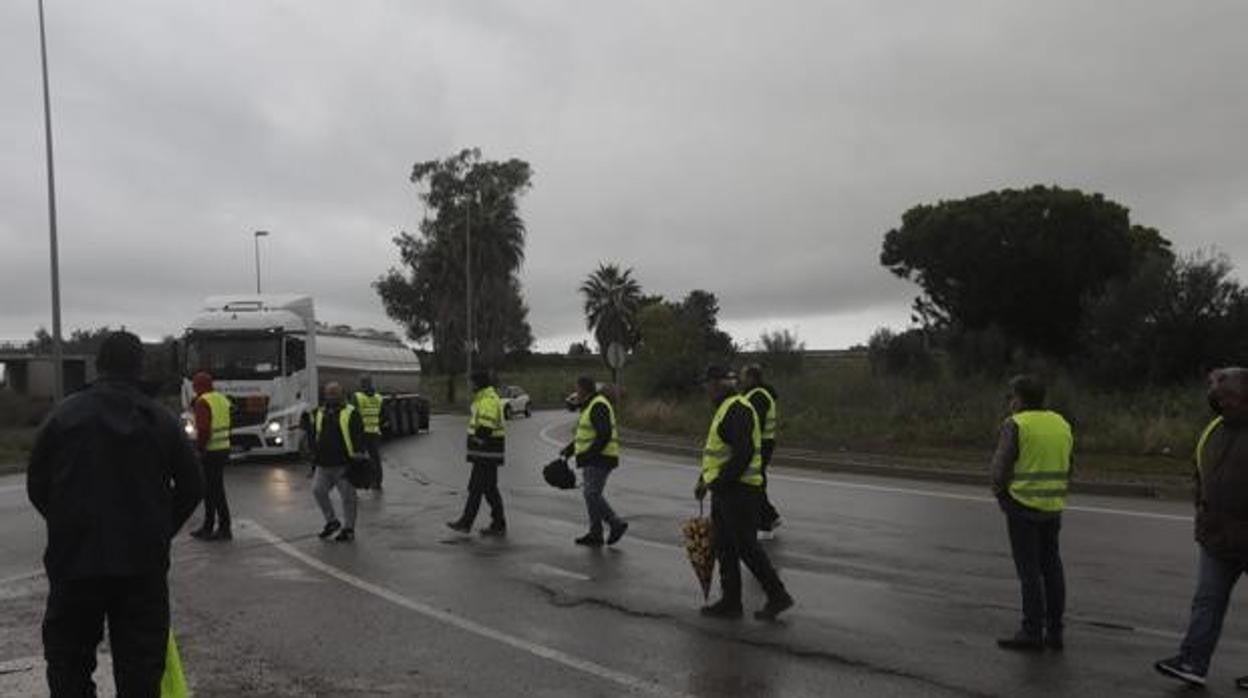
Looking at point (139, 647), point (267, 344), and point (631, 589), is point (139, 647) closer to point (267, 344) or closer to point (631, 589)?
point (631, 589)

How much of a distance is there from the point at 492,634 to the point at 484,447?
468cm

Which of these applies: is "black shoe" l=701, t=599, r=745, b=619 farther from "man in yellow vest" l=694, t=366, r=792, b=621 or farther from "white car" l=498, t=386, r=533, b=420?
"white car" l=498, t=386, r=533, b=420

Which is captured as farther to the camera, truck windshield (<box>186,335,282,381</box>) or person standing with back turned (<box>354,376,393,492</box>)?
truck windshield (<box>186,335,282,381</box>)

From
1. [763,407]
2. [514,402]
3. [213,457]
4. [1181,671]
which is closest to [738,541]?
[1181,671]

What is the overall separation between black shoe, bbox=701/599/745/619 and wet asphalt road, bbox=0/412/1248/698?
16cm

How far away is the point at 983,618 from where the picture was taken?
8266mm

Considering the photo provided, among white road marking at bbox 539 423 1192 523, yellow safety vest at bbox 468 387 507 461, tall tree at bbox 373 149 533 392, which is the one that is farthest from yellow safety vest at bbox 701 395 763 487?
tall tree at bbox 373 149 533 392

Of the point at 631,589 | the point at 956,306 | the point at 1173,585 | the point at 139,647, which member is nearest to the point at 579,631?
the point at 631,589

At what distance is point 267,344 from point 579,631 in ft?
56.3

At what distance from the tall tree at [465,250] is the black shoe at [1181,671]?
58.6 meters

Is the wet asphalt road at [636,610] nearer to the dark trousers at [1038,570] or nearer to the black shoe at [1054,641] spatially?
the black shoe at [1054,641]

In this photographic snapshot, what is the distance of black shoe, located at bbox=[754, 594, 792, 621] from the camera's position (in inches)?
319

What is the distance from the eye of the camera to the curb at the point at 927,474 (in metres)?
16.6

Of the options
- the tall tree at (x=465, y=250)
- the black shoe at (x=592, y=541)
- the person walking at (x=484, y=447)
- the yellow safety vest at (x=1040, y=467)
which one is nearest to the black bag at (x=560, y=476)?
the black shoe at (x=592, y=541)
